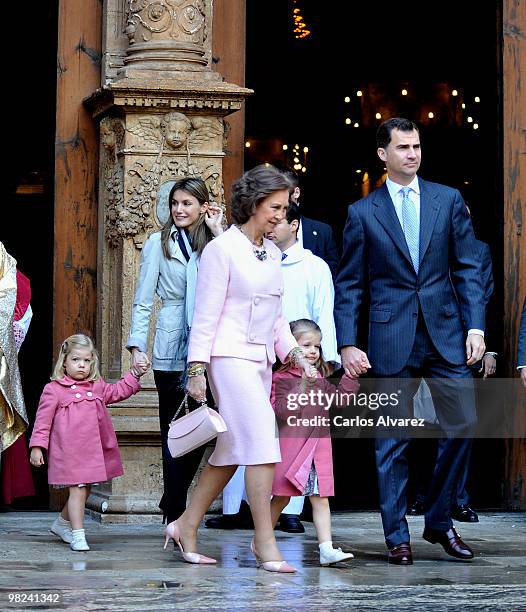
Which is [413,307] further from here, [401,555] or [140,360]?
[140,360]

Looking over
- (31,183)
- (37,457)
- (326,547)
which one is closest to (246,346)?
(326,547)

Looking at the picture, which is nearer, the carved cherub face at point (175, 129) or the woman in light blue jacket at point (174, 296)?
the woman in light blue jacket at point (174, 296)

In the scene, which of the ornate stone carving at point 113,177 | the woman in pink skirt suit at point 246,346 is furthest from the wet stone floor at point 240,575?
the ornate stone carving at point 113,177

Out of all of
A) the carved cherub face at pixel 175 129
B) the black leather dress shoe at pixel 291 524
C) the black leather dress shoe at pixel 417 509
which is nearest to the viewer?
the black leather dress shoe at pixel 291 524

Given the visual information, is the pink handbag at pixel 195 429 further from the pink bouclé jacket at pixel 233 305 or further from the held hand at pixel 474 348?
the held hand at pixel 474 348

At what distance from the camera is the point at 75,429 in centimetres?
843

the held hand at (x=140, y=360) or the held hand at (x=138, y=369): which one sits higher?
the held hand at (x=140, y=360)

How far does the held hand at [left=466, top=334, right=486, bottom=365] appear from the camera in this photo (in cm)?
774

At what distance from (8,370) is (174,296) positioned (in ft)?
3.52

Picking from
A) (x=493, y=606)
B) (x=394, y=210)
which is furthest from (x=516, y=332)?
(x=493, y=606)

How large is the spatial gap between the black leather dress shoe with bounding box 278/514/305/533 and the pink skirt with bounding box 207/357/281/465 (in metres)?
1.83

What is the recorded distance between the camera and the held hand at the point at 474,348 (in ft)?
25.4

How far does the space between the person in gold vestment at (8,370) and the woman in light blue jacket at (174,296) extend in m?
0.75

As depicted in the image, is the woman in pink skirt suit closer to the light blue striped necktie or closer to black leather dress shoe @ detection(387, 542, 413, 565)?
black leather dress shoe @ detection(387, 542, 413, 565)
